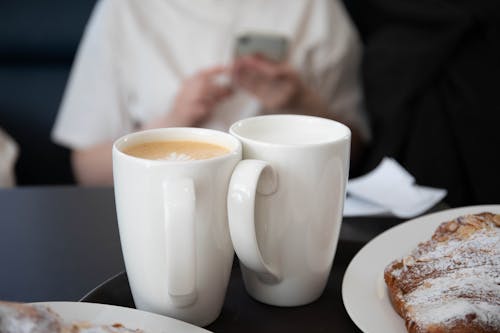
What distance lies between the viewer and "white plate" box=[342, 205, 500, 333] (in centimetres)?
40

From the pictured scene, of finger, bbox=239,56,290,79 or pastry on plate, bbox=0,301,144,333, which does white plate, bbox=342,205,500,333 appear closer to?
pastry on plate, bbox=0,301,144,333

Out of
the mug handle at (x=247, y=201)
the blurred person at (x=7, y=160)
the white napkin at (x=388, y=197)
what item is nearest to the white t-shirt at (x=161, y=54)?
the blurred person at (x=7, y=160)

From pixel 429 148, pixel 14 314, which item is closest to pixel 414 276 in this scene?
pixel 14 314

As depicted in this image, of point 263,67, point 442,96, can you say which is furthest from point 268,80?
point 442,96

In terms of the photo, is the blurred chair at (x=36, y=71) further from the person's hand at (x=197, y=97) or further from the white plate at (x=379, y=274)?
the white plate at (x=379, y=274)

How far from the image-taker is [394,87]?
126 cm

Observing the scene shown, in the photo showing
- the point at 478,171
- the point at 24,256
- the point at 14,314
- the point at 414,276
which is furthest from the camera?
the point at 478,171

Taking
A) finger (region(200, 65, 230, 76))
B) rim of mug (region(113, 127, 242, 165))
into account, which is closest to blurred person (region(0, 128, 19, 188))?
finger (region(200, 65, 230, 76))

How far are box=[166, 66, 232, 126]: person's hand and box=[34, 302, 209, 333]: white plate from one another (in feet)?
2.72

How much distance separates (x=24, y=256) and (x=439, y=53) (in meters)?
0.95

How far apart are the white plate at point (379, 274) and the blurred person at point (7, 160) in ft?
3.13

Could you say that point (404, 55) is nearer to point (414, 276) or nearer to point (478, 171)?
point (478, 171)

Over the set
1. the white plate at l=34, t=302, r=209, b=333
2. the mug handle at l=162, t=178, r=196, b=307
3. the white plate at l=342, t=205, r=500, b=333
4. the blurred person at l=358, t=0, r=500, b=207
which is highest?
the mug handle at l=162, t=178, r=196, b=307

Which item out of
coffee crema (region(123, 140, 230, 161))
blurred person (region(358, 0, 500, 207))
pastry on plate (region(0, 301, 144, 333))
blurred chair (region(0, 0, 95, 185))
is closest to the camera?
pastry on plate (region(0, 301, 144, 333))
